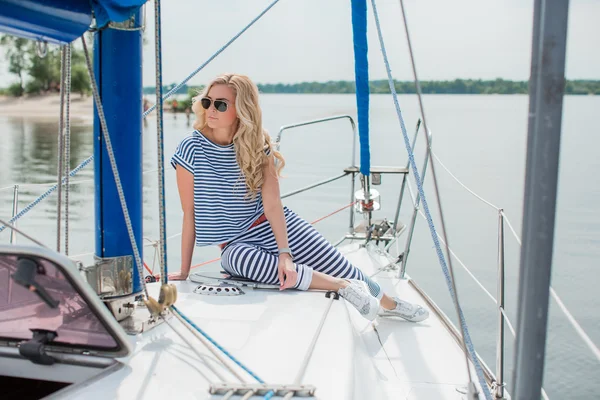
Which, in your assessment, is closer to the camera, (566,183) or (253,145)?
(253,145)

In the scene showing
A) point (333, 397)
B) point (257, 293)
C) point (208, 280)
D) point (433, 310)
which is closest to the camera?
point (333, 397)

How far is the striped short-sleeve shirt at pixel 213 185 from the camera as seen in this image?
6.46 ft

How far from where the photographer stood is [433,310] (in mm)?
2240

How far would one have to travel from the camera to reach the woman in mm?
1913

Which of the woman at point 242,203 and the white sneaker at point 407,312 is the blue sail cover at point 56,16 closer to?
the woman at point 242,203

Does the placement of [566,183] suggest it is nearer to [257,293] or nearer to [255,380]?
[257,293]

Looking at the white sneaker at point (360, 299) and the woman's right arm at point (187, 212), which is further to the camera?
the woman's right arm at point (187, 212)

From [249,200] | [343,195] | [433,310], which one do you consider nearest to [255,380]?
[249,200]

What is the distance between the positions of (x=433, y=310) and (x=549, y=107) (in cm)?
162

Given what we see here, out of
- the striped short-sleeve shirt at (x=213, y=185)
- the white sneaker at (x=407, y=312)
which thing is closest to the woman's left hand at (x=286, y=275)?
the striped short-sleeve shirt at (x=213, y=185)

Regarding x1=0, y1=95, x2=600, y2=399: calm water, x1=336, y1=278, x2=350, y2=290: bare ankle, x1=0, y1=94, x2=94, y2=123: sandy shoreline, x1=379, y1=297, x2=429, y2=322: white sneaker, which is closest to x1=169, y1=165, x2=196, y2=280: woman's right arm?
x1=336, y1=278, x2=350, y2=290: bare ankle

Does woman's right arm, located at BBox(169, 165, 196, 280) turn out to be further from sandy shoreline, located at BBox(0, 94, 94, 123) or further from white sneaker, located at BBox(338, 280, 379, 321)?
sandy shoreline, located at BBox(0, 94, 94, 123)

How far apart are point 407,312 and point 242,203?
0.65m

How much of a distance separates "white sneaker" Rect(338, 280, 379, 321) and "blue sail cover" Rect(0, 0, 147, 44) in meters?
0.98
